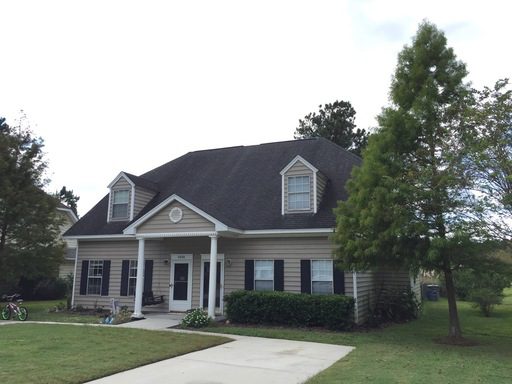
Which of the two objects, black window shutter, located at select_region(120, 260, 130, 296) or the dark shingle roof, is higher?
the dark shingle roof

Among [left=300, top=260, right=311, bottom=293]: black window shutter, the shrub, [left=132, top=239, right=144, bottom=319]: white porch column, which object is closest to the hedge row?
[left=300, top=260, right=311, bottom=293]: black window shutter

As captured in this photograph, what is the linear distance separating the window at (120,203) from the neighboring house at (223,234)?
1.7 inches

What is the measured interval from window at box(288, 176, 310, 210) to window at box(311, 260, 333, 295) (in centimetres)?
212

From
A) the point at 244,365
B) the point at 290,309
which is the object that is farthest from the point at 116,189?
the point at 244,365

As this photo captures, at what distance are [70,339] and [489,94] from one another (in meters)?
12.1

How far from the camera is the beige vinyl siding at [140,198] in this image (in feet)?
60.0

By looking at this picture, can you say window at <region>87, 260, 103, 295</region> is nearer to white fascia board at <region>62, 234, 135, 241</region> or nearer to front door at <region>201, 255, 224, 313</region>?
white fascia board at <region>62, 234, 135, 241</region>

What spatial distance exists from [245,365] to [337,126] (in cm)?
2963

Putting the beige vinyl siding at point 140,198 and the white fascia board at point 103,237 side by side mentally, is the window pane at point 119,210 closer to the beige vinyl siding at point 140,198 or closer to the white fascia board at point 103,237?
the beige vinyl siding at point 140,198

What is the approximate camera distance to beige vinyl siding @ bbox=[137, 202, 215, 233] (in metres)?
14.5

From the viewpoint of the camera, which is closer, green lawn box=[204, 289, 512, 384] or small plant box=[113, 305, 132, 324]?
green lawn box=[204, 289, 512, 384]

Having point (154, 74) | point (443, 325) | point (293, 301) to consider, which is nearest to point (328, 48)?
point (154, 74)

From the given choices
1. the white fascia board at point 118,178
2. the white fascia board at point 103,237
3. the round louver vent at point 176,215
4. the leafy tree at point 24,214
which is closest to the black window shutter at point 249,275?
the round louver vent at point 176,215

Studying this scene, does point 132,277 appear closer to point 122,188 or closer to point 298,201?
point 122,188
